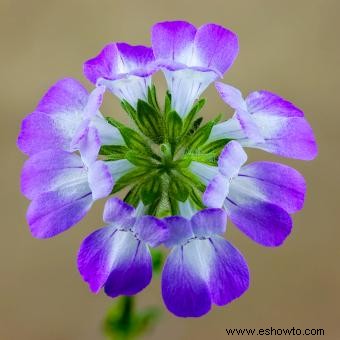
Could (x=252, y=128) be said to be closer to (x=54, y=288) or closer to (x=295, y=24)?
(x=54, y=288)

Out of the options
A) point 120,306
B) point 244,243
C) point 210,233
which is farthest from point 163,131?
point 244,243

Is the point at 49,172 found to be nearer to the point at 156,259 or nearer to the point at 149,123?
the point at 149,123

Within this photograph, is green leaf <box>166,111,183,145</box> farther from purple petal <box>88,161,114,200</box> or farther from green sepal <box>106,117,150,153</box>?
purple petal <box>88,161,114,200</box>

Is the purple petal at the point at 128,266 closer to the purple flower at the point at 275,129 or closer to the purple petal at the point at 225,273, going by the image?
the purple petal at the point at 225,273

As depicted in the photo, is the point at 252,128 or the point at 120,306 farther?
the point at 120,306

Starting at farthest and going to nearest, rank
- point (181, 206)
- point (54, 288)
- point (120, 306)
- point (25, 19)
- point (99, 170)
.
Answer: point (25, 19)
point (54, 288)
point (120, 306)
point (181, 206)
point (99, 170)

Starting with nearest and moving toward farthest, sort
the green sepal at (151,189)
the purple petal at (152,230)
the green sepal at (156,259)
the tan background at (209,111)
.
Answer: the purple petal at (152,230), the green sepal at (151,189), the green sepal at (156,259), the tan background at (209,111)

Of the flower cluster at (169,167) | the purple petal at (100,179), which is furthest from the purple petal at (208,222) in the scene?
the purple petal at (100,179)
